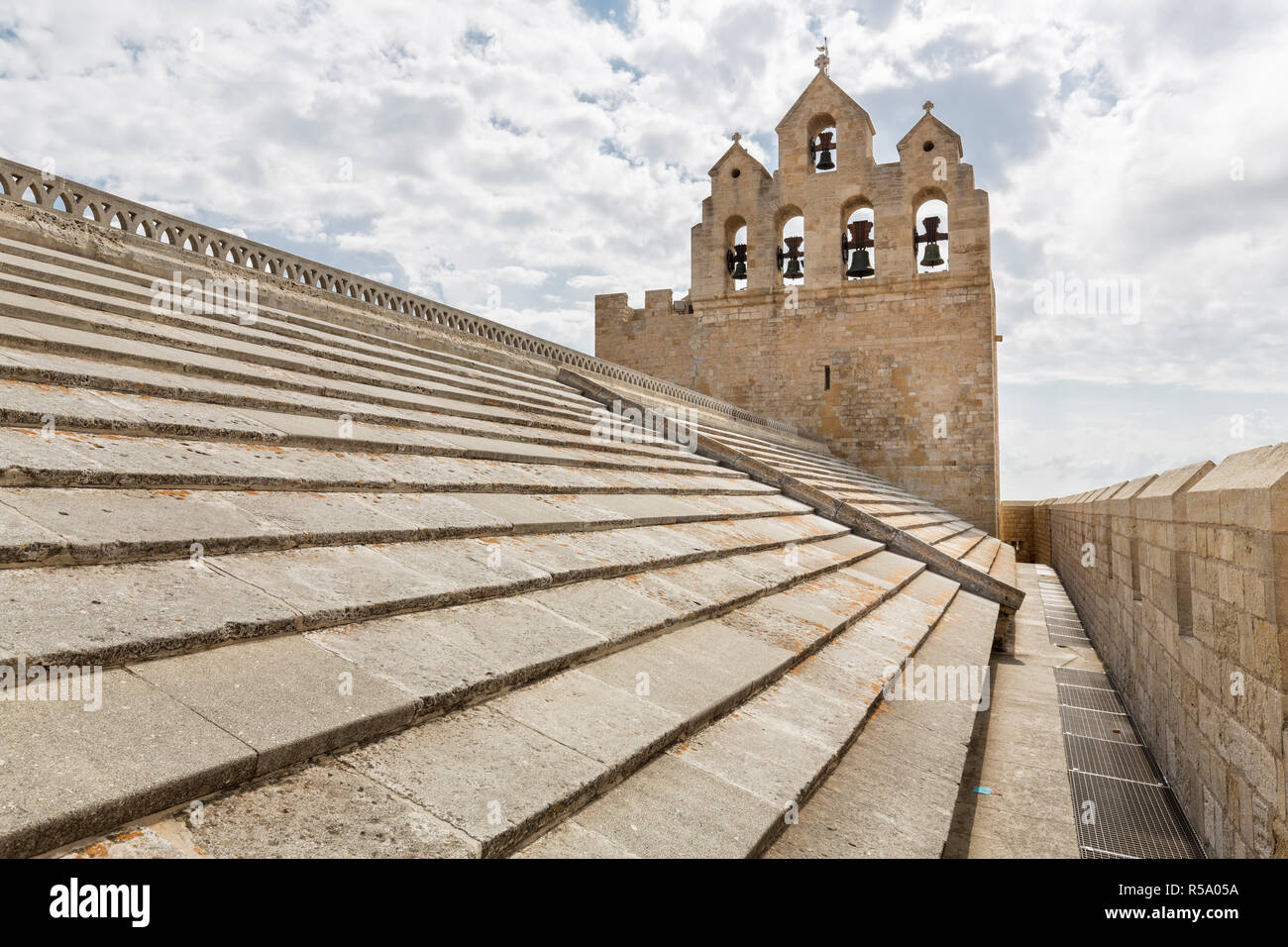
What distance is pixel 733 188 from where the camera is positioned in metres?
19.0

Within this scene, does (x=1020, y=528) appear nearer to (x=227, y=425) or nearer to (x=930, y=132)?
(x=930, y=132)

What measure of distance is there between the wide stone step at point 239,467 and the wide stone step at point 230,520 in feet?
0.18

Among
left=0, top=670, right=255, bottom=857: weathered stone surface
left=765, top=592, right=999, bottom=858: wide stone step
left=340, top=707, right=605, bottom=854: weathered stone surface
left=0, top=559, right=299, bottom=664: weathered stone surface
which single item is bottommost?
left=765, top=592, right=999, bottom=858: wide stone step

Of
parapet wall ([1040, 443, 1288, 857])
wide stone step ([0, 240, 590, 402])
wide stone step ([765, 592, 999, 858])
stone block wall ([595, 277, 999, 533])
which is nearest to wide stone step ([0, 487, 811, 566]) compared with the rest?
wide stone step ([765, 592, 999, 858])

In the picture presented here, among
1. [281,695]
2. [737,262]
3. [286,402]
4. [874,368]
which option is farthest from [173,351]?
[737,262]

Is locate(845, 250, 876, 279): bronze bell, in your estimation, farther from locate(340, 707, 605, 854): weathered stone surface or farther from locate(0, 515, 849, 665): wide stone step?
locate(340, 707, 605, 854): weathered stone surface

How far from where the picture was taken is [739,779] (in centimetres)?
208

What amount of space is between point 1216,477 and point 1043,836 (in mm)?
1778

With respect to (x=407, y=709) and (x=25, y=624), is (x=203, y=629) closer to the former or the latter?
(x=25, y=624)

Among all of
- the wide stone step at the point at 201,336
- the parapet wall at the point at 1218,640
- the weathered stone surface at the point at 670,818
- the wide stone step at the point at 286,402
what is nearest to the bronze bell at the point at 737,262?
the wide stone step at the point at 286,402

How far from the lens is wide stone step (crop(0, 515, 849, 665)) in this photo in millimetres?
A: 1545

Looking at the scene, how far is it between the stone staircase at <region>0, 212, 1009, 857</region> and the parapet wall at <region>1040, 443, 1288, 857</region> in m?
1.08

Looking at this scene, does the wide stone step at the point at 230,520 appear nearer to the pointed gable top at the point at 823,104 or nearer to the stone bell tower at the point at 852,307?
the stone bell tower at the point at 852,307

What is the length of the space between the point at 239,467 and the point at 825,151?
18.5 meters
